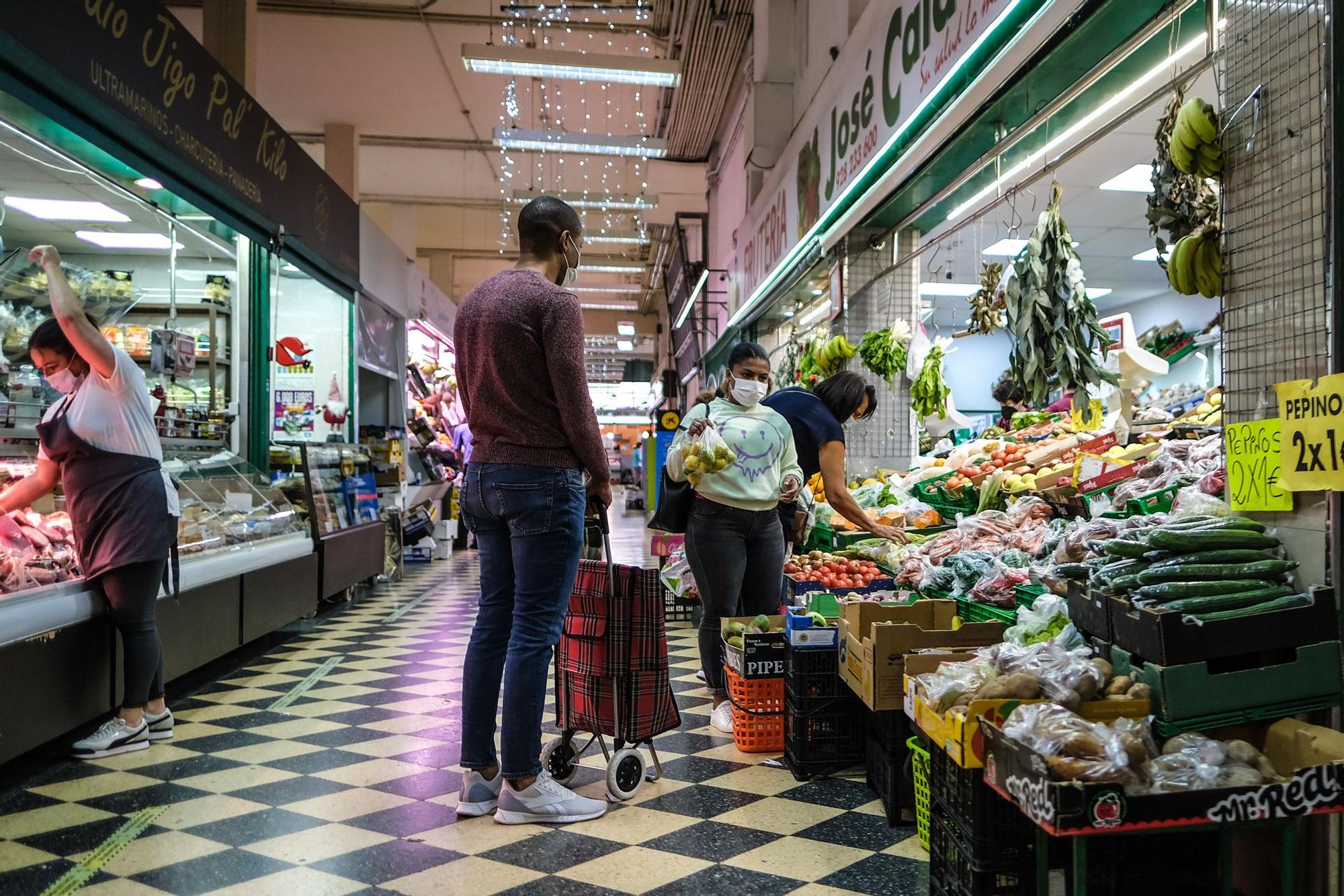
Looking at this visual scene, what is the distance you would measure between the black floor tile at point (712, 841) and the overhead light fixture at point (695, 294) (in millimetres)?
9505

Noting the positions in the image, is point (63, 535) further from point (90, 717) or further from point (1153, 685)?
point (1153, 685)

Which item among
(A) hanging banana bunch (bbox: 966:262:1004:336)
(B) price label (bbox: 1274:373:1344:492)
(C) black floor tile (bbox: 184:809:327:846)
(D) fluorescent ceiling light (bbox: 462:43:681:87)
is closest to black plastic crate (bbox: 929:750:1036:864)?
(B) price label (bbox: 1274:373:1344:492)

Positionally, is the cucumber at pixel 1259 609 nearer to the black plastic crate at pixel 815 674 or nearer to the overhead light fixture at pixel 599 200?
the black plastic crate at pixel 815 674

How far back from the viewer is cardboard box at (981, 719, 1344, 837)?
1676 mm

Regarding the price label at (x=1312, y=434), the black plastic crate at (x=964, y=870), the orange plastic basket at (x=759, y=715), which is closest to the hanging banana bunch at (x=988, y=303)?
the orange plastic basket at (x=759, y=715)

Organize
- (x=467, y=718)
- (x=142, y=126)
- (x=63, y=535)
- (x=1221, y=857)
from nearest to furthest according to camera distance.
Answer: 1. (x=1221, y=857)
2. (x=467, y=718)
3. (x=63, y=535)
4. (x=142, y=126)

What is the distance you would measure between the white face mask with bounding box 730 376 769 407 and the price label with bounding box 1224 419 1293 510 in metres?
1.91

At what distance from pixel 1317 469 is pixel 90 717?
163 inches

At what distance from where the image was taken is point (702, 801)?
306cm

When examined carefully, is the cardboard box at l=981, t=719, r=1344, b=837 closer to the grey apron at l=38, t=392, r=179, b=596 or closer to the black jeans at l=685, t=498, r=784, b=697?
the black jeans at l=685, t=498, r=784, b=697

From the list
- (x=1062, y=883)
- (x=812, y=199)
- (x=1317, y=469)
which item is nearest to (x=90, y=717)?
(x=1062, y=883)

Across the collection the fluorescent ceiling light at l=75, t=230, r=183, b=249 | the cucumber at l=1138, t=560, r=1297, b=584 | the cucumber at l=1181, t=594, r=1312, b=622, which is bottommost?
the cucumber at l=1181, t=594, r=1312, b=622

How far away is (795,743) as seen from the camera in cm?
330

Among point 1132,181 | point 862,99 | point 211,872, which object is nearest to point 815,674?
point 211,872
